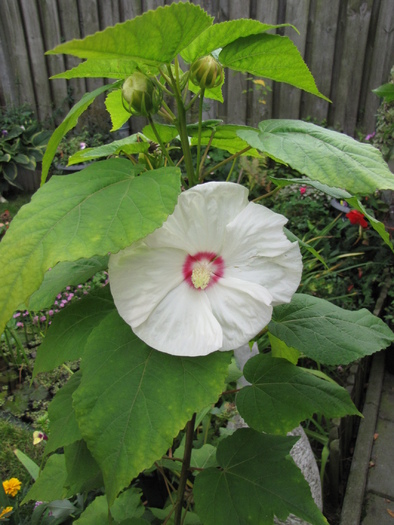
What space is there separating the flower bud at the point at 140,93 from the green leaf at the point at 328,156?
133 mm

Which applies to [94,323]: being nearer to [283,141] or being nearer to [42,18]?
[283,141]

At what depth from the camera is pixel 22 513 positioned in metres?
1.67

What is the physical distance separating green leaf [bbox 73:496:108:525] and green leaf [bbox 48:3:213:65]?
102cm

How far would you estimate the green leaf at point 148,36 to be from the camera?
53cm

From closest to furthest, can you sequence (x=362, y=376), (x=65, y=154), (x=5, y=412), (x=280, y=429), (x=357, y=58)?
(x=280, y=429)
(x=5, y=412)
(x=362, y=376)
(x=357, y=58)
(x=65, y=154)

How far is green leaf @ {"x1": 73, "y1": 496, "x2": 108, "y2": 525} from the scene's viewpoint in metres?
1.15

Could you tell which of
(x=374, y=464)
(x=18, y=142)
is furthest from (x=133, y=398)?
(x=18, y=142)

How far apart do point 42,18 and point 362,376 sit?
166 inches

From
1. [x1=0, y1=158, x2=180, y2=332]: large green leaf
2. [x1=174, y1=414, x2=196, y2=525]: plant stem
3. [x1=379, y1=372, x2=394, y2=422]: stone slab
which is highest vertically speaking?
[x1=0, y1=158, x2=180, y2=332]: large green leaf

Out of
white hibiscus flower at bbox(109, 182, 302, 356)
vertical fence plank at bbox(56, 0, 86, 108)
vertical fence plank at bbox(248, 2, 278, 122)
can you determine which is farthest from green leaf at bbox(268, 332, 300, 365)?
vertical fence plank at bbox(56, 0, 86, 108)

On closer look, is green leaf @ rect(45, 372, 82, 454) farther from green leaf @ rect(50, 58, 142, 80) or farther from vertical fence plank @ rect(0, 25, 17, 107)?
vertical fence plank @ rect(0, 25, 17, 107)

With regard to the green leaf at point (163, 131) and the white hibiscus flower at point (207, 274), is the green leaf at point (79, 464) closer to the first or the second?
the white hibiscus flower at point (207, 274)

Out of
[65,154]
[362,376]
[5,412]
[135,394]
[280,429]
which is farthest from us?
[65,154]

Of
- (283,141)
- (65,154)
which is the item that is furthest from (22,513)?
(65,154)
